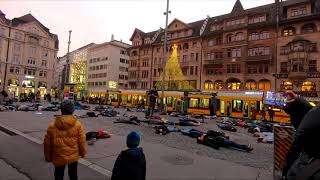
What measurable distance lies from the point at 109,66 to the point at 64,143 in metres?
82.4

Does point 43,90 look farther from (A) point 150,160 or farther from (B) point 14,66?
(A) point 150,160

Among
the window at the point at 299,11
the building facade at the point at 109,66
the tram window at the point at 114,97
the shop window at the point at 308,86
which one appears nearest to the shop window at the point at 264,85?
the shop window at the point at 308,86

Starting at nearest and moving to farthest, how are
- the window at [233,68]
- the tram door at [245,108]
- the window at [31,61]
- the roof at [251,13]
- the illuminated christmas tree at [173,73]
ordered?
the tram door at [245,108] < the roof at [251,13] < the window at [233,68] < the illuminated christmas tree at [173,73] < the window at [31,61]

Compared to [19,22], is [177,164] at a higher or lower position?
lower

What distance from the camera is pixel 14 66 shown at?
72562 mm

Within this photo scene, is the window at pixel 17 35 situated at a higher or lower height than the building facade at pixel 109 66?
higher

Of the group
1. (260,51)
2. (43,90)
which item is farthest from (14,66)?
(260,51)

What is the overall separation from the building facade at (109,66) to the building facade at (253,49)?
26.9 metres

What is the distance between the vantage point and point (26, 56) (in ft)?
248

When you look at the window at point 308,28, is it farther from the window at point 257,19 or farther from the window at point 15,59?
the window at point 15,59

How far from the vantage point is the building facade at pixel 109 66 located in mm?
85438

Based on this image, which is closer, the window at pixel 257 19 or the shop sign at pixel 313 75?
the shop sign at pixel 313 75

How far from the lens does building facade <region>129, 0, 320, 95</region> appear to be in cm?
4012

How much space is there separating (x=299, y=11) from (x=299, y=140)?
47.1 meters
